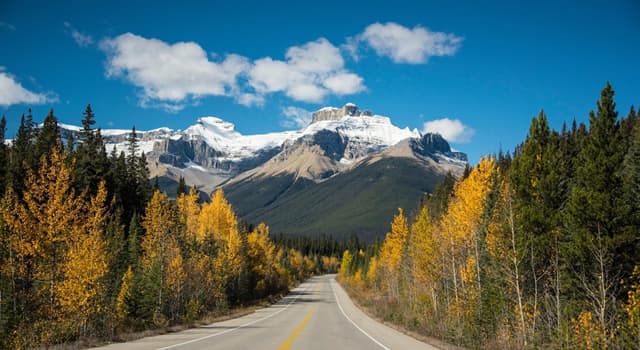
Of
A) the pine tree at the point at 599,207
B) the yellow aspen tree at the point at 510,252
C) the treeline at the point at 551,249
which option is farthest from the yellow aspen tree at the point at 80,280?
the pine tree at the point at 599,207

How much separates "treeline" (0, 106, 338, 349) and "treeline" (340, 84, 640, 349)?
1490 cm

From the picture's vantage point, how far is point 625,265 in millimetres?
17031

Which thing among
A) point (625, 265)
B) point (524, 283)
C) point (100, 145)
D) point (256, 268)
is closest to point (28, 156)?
point (100, 145)

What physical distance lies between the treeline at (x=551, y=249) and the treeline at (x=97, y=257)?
14895 millimetres

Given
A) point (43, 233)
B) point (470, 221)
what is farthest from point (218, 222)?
point (43, 233)

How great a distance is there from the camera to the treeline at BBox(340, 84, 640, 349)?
1586 cm

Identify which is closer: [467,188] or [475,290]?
[475,290]

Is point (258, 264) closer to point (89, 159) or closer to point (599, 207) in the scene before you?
point (89, 159)

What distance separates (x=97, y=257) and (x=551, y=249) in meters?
19.1

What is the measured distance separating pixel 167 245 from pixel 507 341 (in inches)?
824

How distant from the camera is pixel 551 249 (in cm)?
1977

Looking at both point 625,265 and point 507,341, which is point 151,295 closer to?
point 507,341

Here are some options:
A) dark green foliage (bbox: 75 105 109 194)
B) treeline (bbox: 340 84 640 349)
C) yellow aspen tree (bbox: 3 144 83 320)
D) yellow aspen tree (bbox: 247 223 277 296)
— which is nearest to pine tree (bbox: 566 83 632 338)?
treeline (bbox: 340 84 640 349)

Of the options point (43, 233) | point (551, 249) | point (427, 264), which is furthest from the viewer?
point (427, 264)
